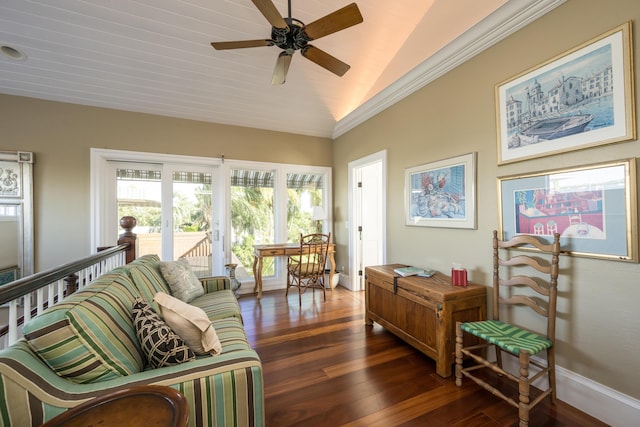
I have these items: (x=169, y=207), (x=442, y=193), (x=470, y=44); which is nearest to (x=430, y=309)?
(x=442, y=193)

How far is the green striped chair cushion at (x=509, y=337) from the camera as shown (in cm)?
151

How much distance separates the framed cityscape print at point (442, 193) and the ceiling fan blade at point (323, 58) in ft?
4.37

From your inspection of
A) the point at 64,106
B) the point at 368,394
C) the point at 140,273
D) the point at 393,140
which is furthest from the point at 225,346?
the point at 64,106

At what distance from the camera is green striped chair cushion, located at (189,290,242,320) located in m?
2.04

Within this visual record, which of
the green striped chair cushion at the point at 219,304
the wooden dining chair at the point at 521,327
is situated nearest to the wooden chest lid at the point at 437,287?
the wooden dining chair at the point at 521,327

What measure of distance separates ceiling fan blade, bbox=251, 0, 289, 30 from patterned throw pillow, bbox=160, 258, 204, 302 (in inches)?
86.9

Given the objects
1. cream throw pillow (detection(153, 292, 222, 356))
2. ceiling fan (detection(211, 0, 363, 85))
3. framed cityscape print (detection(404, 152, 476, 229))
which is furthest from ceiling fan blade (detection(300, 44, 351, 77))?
cream throw pillow (detection(153, 292, 222, 356))

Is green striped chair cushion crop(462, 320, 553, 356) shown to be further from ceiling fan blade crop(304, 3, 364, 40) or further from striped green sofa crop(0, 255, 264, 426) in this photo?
ceiling fan blade crop(304, 3, 364, 40)

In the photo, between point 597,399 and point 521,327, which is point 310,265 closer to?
point 521,327

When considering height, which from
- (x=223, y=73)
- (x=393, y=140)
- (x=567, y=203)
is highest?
(x=223, y=73)

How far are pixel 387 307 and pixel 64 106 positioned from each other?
4619 millimetres

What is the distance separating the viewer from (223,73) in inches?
124

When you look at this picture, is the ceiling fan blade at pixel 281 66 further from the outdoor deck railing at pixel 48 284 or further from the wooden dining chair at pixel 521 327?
the wooden dining chair at pixel 521 327

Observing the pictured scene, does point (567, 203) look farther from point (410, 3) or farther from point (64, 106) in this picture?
point (64, 106)
